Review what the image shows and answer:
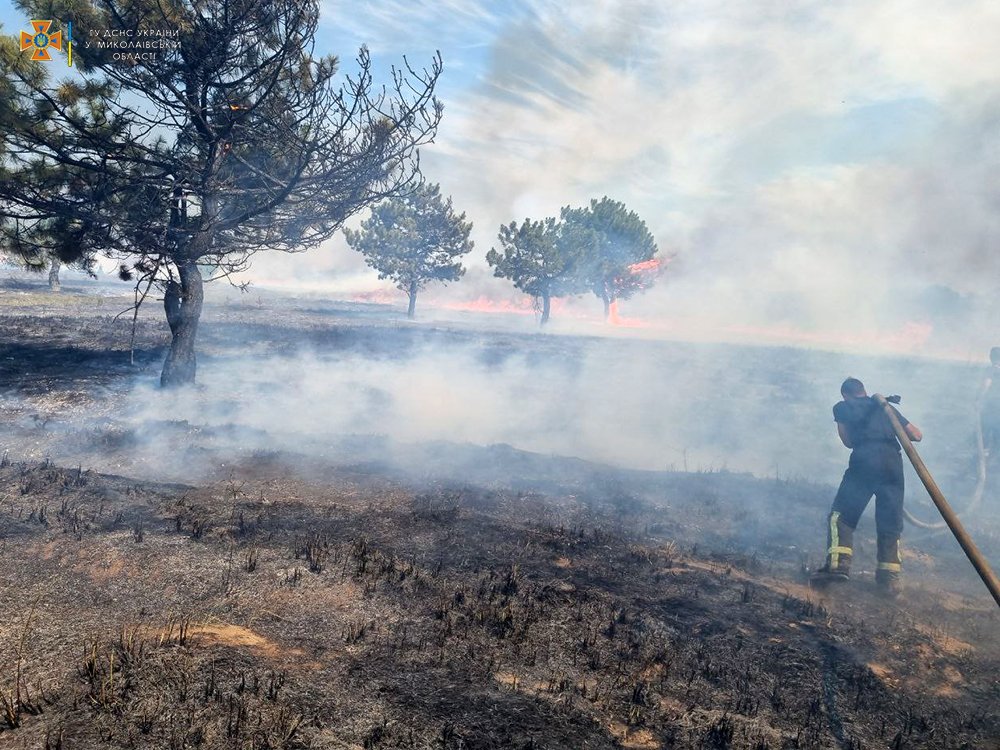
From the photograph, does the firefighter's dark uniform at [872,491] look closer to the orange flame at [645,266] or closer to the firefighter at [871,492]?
the firefighter at [871,492]

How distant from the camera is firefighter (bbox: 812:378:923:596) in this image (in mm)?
6254

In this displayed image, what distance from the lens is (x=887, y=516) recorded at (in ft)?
20.9

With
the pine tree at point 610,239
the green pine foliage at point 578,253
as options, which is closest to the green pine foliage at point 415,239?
the green pine foliage at point 578,253

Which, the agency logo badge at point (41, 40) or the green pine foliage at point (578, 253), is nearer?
the agency logo badge at point (41, 40)

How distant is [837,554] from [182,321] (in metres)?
13.1

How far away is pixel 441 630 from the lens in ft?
14.4

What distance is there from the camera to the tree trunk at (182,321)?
1234 centimetres

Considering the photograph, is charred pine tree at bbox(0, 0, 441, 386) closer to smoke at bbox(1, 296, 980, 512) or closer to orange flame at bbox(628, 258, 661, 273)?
smoke at bbox(1, 296, 980, 512)

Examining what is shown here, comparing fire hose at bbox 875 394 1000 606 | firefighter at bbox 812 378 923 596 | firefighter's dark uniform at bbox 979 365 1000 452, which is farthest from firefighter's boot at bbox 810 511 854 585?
firefighter's dark uniform at bbox 979 365 1000 452

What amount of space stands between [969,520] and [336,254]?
12842cm

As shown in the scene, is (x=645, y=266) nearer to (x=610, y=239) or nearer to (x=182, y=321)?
(x=610, y=239)

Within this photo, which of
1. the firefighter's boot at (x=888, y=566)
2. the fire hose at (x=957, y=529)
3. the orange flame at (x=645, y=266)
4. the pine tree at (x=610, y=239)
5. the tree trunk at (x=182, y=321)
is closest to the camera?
the fire hose at (x=957, y=529)

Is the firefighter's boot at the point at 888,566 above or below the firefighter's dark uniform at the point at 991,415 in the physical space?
below

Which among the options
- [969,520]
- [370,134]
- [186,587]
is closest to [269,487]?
[186,587]
